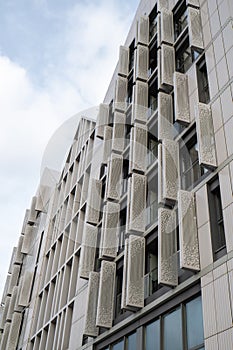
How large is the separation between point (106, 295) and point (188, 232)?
18.0ft

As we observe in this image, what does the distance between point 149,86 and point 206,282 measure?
498 inches

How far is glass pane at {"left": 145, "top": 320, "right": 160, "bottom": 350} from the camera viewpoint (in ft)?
43.6

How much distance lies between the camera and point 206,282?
463 inches

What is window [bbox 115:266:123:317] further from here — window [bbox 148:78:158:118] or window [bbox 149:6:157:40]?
window [bbox 149:6:157:40]

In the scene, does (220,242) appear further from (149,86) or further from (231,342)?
(149,86)

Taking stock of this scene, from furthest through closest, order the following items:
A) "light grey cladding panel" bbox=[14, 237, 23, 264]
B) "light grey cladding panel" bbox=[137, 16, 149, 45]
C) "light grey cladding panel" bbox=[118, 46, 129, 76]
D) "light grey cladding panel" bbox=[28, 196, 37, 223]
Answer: "light grey cladding panel" bbox=[28, 196, 37, 223], "light grey cladding panel" bbox=[14, 237, 23, 264], "light grey cladding panel" bbox=[118, 46, 129, 76], "light grey cladding panel" bbox=[137, 16, 149, 45]

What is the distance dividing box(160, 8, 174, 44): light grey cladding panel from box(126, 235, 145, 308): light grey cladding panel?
9.39 meters

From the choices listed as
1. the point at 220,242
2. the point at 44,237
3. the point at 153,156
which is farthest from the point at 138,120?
the point at 44,237

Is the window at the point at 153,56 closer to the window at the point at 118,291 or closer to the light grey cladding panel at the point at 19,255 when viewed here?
the window at the point at 118,291

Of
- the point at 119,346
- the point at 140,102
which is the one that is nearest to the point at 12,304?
the point at 119,346

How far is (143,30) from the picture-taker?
79.1ft

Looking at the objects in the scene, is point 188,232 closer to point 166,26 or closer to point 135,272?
point 135,272

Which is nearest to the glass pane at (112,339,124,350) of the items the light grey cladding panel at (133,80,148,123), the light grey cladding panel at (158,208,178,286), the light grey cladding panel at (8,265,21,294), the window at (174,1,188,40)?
the light grey cladding panel at (158,208,178,286)

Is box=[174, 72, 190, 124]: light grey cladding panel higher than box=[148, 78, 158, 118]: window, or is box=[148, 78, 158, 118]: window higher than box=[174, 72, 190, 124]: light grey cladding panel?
box=[148, 78, 158, 118]: window
